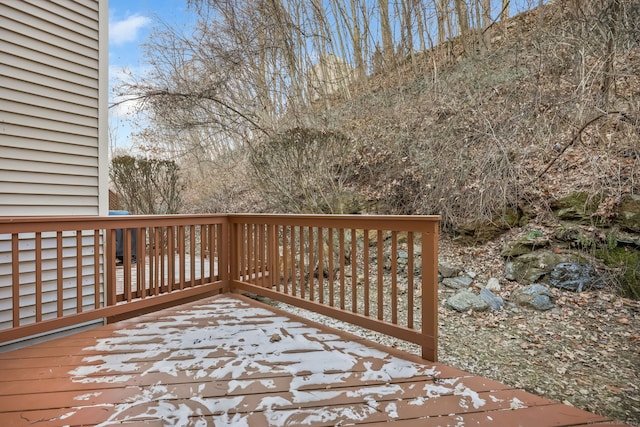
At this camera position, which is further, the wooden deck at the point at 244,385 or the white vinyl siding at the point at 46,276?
the white vinyl siding at the point at 46,276

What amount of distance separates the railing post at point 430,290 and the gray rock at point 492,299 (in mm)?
1831

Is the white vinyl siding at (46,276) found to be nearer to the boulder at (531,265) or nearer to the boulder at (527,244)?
the boulder at (531,265)

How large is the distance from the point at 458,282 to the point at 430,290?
2.31 metres

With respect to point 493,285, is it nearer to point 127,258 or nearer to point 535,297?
point 535,297

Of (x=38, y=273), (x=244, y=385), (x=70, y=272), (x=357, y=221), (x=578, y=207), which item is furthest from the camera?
(x=578, y=207)

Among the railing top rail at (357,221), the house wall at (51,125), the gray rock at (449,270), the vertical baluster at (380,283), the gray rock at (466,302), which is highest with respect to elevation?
the house wall at (51,125)

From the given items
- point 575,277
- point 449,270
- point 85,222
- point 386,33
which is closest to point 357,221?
point 85,222

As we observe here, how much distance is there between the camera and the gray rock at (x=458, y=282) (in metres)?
4.07

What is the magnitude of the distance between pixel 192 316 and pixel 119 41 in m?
6.51

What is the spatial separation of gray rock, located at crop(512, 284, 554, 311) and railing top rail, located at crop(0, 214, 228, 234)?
3.42 meters

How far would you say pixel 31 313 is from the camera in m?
2.61

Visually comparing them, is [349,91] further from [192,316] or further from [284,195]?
[192,316]

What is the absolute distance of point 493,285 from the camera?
3.90 metres

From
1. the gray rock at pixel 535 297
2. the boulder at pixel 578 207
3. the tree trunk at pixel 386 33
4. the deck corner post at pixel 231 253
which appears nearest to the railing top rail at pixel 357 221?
the deck corner post at pixel 231 253
